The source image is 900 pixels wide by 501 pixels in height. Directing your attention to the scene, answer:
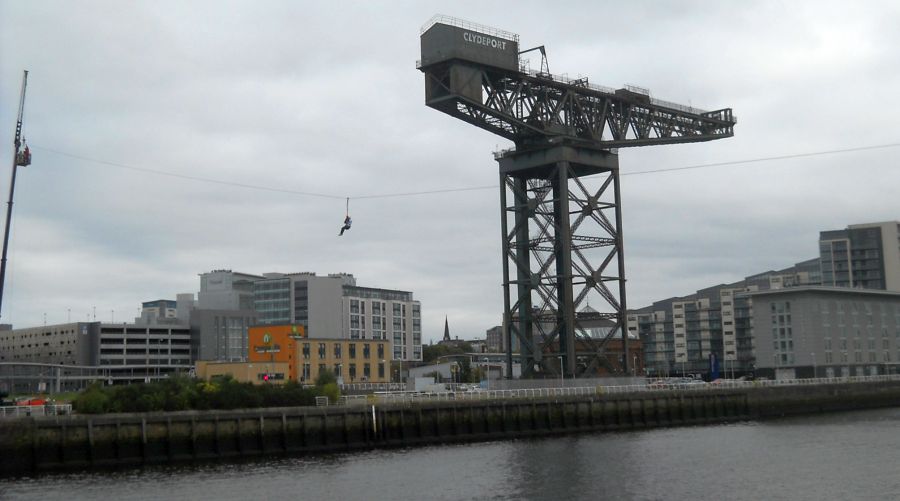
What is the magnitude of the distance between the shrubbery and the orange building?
45014mm

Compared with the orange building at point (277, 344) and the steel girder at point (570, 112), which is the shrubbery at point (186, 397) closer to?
the steel girder at point (570, 112)

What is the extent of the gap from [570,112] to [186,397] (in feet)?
136

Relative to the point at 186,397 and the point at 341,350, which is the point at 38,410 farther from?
the point at 341,350

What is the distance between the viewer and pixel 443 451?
60656 mm

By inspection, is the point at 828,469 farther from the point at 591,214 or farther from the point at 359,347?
the point at 359,347

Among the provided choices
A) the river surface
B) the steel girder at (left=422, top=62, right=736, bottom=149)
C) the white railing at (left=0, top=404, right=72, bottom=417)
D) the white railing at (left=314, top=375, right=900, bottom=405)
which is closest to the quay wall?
the white railing at (left=314, top=375, right=900, bottom=405)

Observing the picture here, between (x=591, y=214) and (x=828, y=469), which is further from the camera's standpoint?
(x=591, y=214)

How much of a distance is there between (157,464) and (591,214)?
4386 centimetres

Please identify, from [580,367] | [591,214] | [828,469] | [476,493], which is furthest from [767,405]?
[476,493]

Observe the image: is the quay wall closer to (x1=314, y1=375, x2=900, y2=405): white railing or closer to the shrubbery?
(x1=314, y1=375, x2=900, y2=405): white railing

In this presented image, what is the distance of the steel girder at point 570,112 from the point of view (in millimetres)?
78750

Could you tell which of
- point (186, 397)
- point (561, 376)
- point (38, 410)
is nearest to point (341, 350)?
point (561, 376)

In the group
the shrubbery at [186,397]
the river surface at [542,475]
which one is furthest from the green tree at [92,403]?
Result: the river surface at [542,475]

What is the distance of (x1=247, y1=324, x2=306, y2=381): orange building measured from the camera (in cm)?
11306
